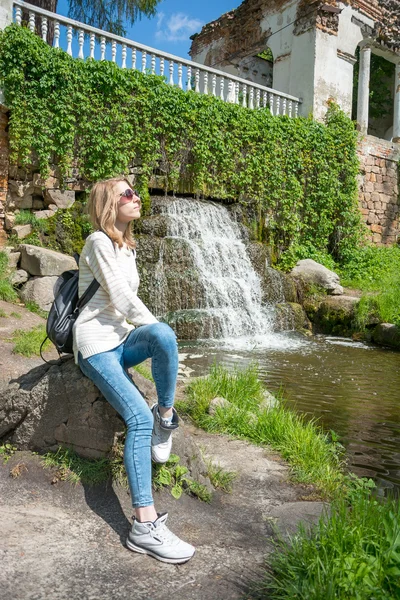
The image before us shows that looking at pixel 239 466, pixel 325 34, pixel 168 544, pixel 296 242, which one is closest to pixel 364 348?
pixel 296 242

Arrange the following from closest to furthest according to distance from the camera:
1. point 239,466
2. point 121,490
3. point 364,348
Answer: point 121,490, point 239,466, point 364,348

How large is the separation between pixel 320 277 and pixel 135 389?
9.47 m

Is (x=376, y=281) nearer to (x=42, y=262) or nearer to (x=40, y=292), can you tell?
(x=42, y=262)

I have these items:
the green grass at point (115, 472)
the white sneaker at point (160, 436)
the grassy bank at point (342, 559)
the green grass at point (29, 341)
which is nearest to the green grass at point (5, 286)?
the green grass at point (29, 341)

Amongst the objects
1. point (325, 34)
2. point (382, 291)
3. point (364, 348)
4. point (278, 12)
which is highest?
point (278, 12)

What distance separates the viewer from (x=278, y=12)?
1509cm

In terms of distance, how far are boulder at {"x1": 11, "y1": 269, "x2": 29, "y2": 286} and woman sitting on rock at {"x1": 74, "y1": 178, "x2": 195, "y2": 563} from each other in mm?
5465

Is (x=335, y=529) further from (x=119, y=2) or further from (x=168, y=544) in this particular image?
(x=119, y=2)

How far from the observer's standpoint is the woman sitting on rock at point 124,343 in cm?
255

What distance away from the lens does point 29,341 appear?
5.44 meters

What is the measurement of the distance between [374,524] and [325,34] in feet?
47.8

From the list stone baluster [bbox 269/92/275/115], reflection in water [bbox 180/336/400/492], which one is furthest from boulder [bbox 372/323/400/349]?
stone baluster [bbox 269/92/275/115]

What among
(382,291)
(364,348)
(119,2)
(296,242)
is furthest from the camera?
(119,2)

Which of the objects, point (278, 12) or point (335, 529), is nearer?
A: point (335, 529)
